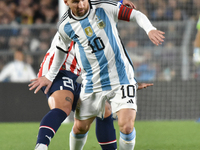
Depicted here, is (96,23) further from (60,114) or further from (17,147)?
(17,147)

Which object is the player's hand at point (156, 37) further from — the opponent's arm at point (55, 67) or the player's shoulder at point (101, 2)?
the opponent's arm at point (55, 67)

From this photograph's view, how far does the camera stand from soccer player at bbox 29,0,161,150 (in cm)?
358

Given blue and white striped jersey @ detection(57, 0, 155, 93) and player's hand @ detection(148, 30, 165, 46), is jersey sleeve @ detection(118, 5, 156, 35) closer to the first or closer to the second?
blue and white striped jersey @ detection(57, 0, 155, 93)

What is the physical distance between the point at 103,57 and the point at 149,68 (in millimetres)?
5268

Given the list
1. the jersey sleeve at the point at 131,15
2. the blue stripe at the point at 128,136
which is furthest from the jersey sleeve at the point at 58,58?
the blue stripe at the point at 128,136

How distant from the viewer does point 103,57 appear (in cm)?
366

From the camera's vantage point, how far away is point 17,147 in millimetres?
4789

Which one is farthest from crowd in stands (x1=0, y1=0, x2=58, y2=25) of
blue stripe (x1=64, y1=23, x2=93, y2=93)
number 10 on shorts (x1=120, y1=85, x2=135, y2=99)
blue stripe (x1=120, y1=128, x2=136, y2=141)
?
blue stripe (x1=120, y1=128, x2=136, y2=141)

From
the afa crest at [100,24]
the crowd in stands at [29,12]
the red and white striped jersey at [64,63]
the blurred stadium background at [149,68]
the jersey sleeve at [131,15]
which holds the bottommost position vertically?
the blurred stadium background at [149,68]

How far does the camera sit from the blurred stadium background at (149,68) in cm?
849

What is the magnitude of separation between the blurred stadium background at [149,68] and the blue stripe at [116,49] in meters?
4.96

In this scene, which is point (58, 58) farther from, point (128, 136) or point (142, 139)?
point (142, 139)

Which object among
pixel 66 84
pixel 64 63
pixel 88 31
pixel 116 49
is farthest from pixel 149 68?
pixel 88 31

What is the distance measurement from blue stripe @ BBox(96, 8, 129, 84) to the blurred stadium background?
16.3 ft
